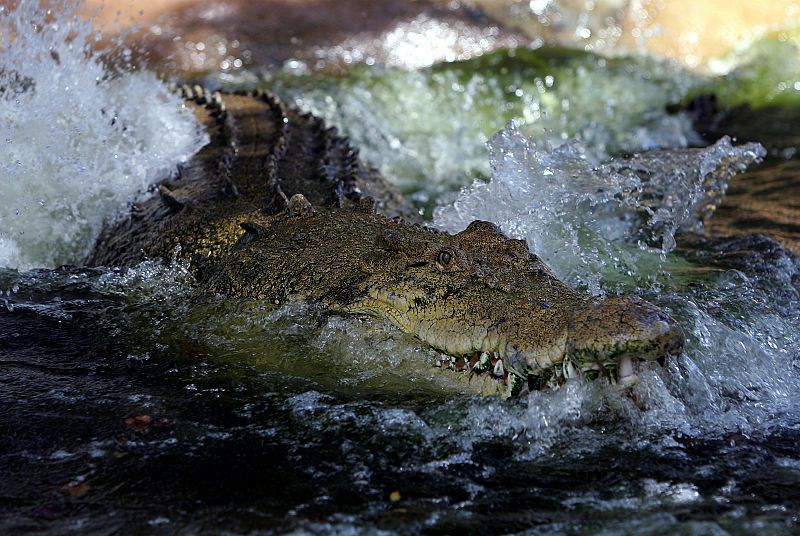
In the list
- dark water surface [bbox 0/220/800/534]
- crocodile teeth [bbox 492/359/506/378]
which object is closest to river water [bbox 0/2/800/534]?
dark water surface [bbox 0/220/800/534]

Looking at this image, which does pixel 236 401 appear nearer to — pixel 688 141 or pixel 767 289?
pixel 767 289

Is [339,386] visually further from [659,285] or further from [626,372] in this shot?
[659,285]

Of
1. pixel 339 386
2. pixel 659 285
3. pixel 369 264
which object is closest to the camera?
pixel 339 386

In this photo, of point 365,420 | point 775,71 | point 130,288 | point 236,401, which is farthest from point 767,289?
point 775,71

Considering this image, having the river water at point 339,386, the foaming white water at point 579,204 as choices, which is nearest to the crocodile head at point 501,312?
the river water at point 339,386

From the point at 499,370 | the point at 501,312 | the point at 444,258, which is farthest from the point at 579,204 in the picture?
the point at 499,370

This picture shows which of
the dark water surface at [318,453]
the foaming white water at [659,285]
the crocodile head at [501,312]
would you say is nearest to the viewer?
the dark water surface at [318,453]

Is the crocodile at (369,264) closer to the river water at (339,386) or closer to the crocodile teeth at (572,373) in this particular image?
the crocodile teeth at (572,373)

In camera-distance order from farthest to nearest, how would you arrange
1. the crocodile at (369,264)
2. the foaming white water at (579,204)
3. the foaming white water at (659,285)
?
the foaming white water at (579,204) < the foaming white water at (659,285) < the crocodile at (369,264)
